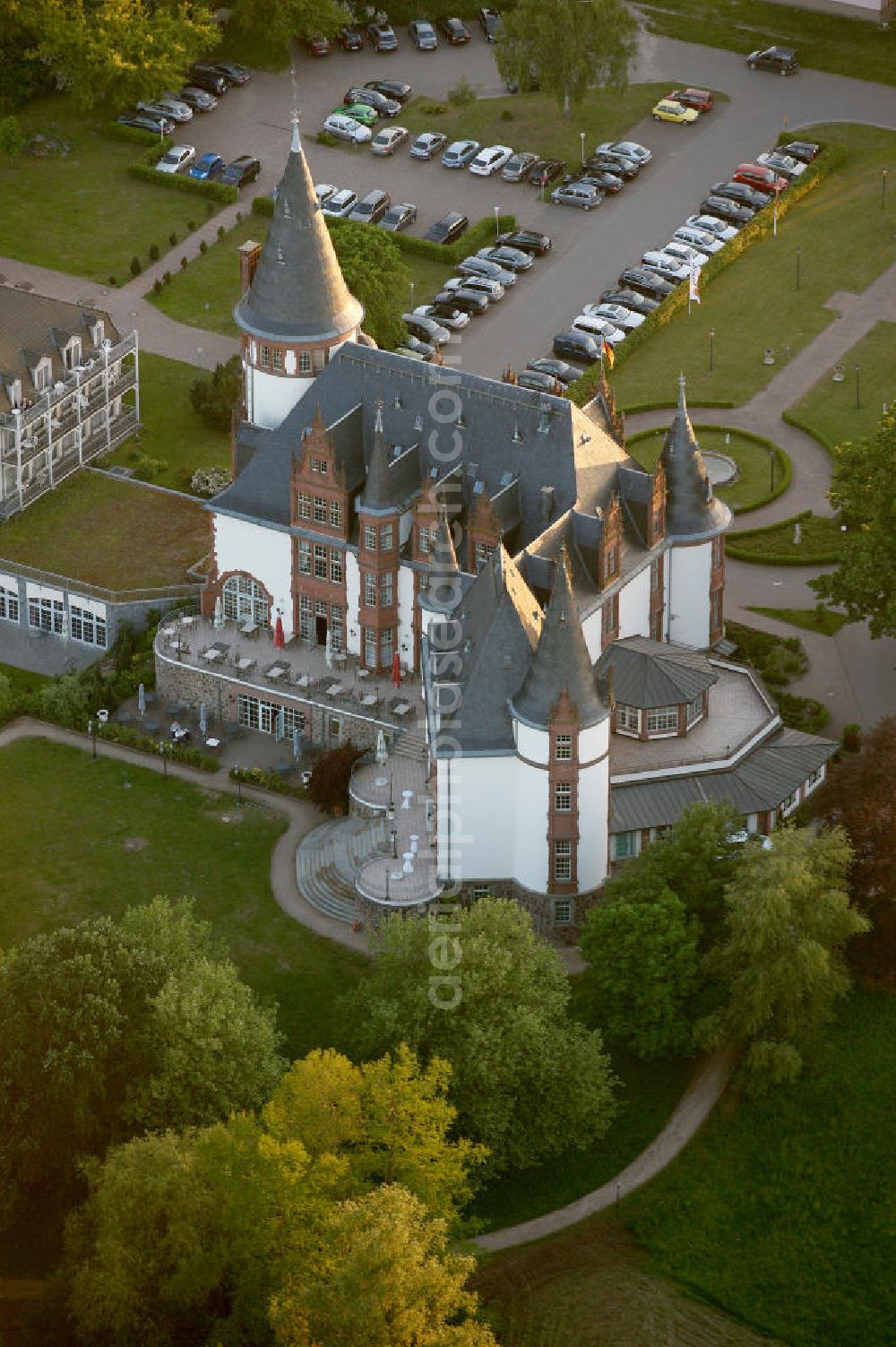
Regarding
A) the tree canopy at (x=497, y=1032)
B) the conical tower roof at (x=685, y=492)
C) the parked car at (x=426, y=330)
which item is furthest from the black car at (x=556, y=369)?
the tree canopy at (x=497, y=1032)

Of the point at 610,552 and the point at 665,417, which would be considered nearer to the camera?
the point at 610,552

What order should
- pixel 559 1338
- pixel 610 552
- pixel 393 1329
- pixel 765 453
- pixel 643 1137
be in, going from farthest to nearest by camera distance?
pixel 765 453, pixel 610 552, pixel 643 1137, pixel 559 1338, pixel 393 1329

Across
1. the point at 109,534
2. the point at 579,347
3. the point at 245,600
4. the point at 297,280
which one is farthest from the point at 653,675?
the point at 579,347

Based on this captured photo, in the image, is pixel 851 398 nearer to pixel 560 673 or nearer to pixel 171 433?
pixel 171 433

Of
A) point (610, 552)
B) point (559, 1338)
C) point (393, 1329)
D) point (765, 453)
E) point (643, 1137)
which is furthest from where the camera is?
point (765, 453)

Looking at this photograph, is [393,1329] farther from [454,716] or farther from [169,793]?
[169,793]

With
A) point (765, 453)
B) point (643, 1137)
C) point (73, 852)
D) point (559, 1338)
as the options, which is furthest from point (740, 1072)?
point (765, 453)
